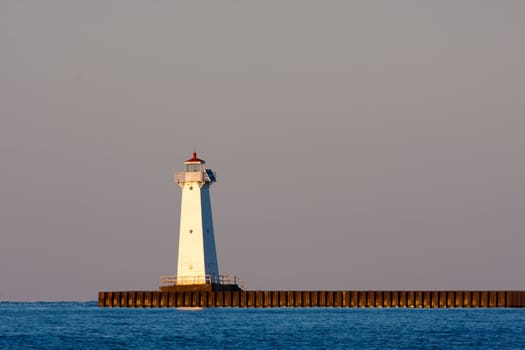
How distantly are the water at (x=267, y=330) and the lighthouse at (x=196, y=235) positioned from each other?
2.45 m

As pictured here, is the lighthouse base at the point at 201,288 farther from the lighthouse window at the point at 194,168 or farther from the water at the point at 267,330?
the lighthouse window at the point at 194,168

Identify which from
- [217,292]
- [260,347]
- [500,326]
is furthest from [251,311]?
[260,347]

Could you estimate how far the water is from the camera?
71.7 metres

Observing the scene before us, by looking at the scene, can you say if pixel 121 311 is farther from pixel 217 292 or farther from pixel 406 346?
pixel 406 346

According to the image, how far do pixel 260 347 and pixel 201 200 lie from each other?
26565mm

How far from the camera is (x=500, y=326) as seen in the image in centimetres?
8325

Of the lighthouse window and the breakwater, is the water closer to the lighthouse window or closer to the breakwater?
the breakwater

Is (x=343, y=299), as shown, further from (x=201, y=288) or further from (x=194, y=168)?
(x=194, y=168)

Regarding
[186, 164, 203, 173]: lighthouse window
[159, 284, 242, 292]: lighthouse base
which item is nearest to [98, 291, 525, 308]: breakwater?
[159, 284, 242, 292]: lighthouse base

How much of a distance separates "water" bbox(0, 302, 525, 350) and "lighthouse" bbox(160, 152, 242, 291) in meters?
2.45

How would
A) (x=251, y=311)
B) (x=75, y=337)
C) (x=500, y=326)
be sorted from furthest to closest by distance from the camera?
(x=251, y=311) → (x=500, y=326) → (x=75, y=337)

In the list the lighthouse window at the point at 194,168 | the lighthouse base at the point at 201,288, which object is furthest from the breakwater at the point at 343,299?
the lighthouse window at the point at 194,168

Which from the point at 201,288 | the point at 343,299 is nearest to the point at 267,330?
the point at 201,288

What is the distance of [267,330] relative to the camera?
80.6m
